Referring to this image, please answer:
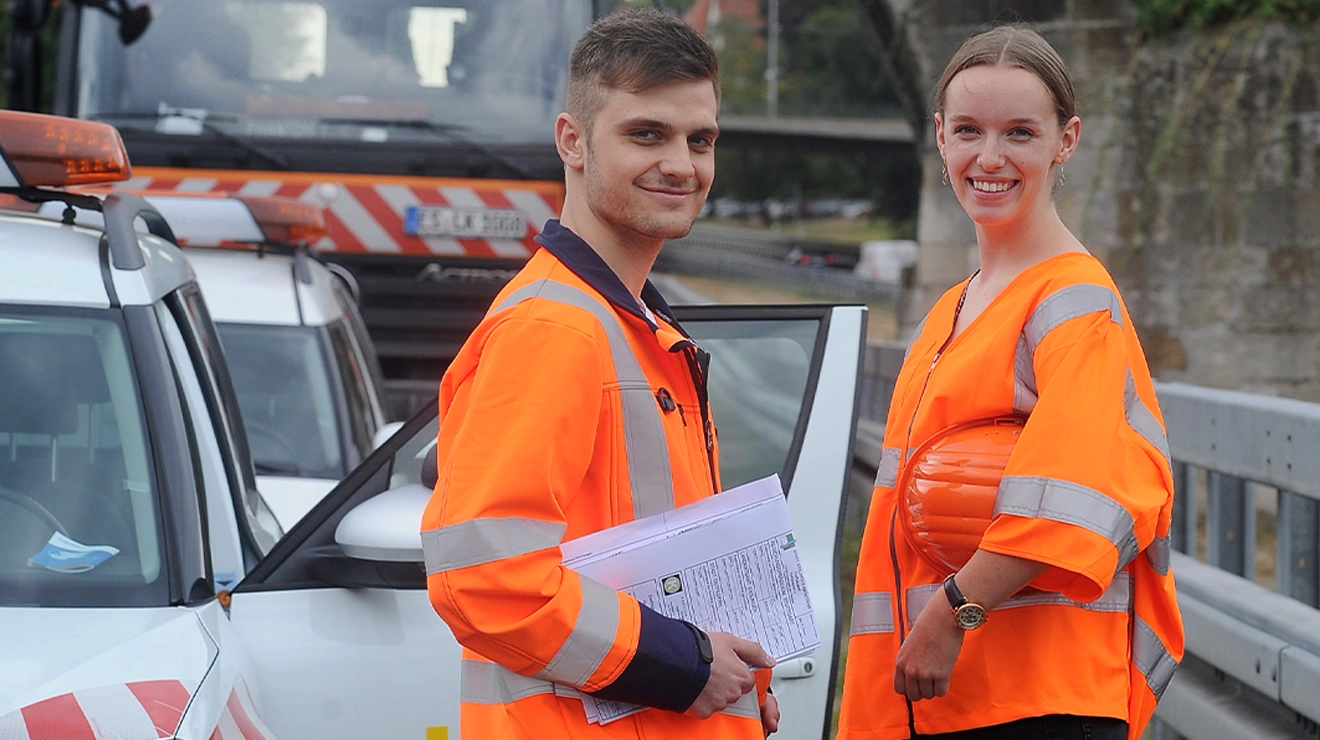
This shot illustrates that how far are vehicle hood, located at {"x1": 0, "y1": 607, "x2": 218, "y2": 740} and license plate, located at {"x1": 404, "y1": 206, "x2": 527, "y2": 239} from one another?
5.27 meters

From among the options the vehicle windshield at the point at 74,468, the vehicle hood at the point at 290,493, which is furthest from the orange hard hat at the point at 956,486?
the vehicle hood at the point at 290,493

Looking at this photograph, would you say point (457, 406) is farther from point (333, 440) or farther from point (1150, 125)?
point (1150, 125)

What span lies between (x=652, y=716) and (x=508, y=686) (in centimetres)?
20

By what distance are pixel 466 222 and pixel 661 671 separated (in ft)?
20.2

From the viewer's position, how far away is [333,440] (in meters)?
5.32

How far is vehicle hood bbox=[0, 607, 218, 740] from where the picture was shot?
217 cm

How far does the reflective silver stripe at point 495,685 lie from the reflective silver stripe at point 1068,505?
30.7 inches

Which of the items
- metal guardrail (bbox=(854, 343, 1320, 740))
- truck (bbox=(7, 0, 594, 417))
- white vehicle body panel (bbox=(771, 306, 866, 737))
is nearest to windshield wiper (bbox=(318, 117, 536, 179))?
truck (bbox=(7, 0, 594, 417))

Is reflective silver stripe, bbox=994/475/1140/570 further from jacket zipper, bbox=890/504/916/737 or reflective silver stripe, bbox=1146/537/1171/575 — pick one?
jacket zipper, bbox=890/504/916/737

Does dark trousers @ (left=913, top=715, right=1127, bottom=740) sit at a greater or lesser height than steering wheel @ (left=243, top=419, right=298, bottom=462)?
greater

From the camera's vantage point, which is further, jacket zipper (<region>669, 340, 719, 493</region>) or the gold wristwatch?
the gold wristwatch

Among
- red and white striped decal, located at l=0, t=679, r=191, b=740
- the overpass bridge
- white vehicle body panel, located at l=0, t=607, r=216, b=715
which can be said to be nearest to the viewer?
red and white striped decal, located at l=0, t=679, r=191, b=740

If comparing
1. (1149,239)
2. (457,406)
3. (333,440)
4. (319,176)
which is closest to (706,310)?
(457,406)

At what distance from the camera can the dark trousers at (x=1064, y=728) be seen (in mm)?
2387
